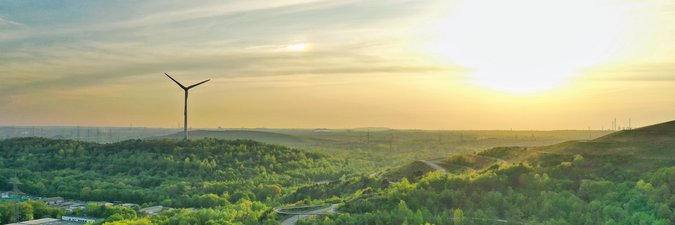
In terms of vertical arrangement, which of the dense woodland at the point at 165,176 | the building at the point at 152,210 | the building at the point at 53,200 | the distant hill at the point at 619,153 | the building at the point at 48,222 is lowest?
the building at the point at 48,222

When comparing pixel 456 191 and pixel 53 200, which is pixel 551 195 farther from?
pixel 53 200

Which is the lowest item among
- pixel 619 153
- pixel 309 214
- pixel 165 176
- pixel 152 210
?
pixel 152 210

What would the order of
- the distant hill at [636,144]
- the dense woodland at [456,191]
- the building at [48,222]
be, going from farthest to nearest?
the building at [48,222]
the distant hill at [636,144]
the dense woodland at [456,191]

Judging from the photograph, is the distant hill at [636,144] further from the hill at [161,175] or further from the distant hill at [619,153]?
the hill at [161,175]

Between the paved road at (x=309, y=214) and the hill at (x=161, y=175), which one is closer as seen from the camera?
the paved road at (x=309, y=214)

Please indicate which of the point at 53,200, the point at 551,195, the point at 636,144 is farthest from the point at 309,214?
the point at 53,200

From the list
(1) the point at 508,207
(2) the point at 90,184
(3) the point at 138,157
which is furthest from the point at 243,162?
(1) the point at 508,207

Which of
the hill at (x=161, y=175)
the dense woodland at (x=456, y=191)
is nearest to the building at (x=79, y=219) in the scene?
the dense woodland at (x=456, y=191)

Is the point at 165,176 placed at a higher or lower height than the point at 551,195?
lower

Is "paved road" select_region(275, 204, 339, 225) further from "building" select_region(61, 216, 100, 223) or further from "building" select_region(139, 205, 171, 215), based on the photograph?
"building" select_region(61, 216, 100, 223)

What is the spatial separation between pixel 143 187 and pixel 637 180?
111727 mm

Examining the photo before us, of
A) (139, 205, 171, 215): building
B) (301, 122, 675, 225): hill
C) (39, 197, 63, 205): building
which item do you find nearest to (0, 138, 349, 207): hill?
(39, 197, 63, 205): building

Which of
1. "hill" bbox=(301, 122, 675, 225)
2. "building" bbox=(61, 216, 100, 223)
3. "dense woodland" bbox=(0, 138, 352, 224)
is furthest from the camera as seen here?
"dense woodland" bbox=(0, 138, 352, 224)

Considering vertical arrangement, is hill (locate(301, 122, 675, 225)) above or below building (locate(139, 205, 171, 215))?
above
